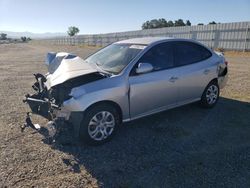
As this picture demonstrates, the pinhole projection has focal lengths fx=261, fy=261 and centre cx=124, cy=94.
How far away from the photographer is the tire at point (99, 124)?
4.22 m

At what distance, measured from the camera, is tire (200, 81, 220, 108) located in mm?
6105

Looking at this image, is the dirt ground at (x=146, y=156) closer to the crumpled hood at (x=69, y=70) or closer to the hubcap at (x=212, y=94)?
the hubcap at (x=212, y=94)

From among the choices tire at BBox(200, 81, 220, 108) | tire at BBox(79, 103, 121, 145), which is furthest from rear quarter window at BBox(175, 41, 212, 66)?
tire at BBox(79, 103, 121, 145)

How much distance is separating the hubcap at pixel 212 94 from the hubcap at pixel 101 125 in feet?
9.03

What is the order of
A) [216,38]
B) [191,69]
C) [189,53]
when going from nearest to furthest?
1. [191,69]
2. [189,53]
3. [216,38]

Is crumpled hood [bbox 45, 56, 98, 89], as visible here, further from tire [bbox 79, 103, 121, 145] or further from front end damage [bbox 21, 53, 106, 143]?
tire [bbox 79, 103, 121, 145]

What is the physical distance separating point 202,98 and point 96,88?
118 inches

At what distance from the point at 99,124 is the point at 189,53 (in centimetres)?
265

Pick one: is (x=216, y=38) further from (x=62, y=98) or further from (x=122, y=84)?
(x=62, y=98)

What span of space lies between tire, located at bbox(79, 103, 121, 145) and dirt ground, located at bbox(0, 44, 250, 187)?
146 millimetres

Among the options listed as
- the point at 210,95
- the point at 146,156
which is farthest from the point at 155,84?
the point at 210,95

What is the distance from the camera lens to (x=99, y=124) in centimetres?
439

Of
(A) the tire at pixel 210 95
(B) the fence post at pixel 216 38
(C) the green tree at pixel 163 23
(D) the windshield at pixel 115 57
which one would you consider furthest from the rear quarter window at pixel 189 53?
(C) the green tree at pixel 163 23

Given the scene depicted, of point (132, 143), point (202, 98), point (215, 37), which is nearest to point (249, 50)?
point (215, 37)
